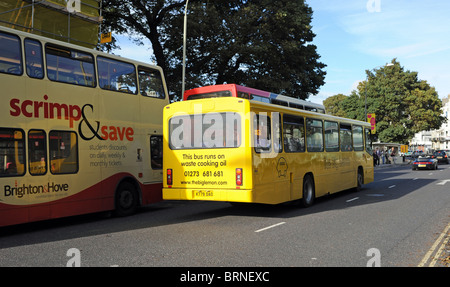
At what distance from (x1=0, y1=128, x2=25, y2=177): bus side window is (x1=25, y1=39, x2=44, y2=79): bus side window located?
55.2 inches

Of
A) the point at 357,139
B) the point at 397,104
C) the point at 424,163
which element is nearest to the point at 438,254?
the point at 357,139

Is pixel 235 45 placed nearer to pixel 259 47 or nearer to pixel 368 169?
pixel 259 47

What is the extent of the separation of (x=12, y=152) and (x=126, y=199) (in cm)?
382

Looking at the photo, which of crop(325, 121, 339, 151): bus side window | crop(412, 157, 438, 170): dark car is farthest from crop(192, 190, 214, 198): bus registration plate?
crop(412, 157, 438, 170): dark car

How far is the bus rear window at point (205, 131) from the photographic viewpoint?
34.2 ft

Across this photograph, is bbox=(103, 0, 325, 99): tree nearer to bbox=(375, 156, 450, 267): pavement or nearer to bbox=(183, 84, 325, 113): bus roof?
bbox=(183, 84, 325, 113): bus roof

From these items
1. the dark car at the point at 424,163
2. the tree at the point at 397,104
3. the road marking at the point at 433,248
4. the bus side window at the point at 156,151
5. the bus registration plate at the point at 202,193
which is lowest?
the road marking at the point at 433,248

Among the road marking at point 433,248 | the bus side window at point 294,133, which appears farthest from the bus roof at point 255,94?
the road marking at point 433,248

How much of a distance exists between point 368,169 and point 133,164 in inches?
452

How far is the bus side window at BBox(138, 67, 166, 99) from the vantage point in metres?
12.9

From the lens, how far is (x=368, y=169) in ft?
63.0

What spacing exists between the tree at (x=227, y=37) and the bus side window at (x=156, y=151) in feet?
36.6

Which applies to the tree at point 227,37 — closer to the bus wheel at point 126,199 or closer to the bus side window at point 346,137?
the bus side window at point 346,137
